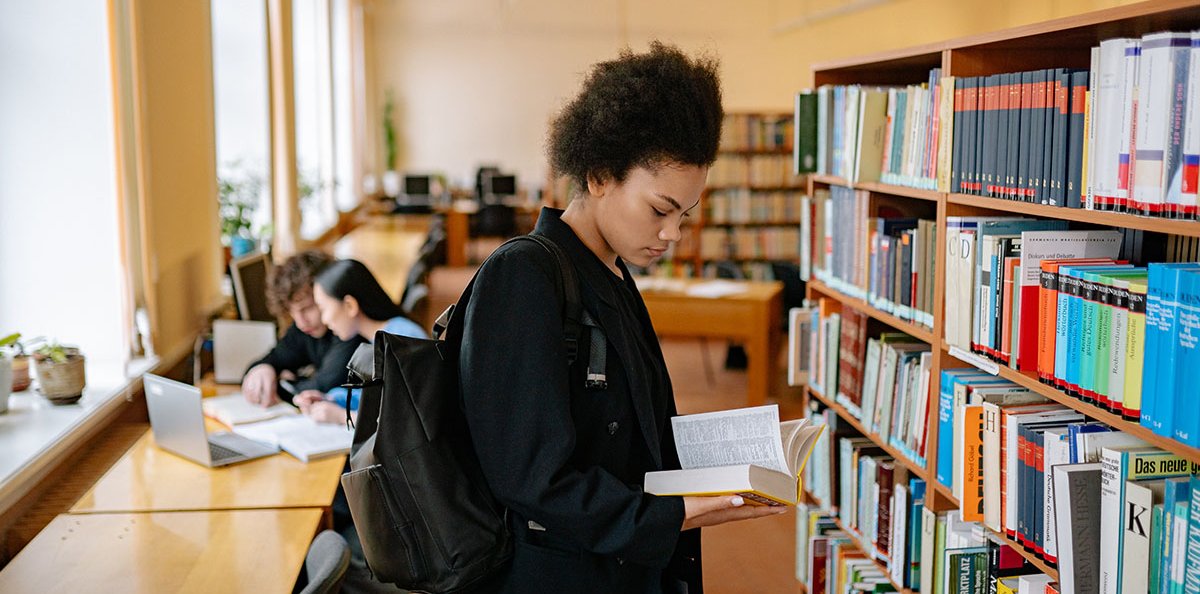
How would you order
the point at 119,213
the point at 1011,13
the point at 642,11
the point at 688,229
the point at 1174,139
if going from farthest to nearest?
the point at 642,11 → the point at 688,229 → the point at 1011,13 → the point at 119,213 → the point at 1174,139

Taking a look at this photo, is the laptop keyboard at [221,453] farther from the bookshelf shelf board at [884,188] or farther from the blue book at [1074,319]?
the blue book at [1074,319]

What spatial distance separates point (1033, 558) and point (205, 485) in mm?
1996

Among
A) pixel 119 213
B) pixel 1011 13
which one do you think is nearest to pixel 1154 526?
pixel 119 213

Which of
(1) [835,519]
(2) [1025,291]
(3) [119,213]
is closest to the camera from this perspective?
(2) [1025,291]

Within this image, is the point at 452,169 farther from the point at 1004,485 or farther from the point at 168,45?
the point at 1004,485

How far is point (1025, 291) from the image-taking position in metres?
2.09

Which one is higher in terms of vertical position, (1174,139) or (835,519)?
(1174,139)

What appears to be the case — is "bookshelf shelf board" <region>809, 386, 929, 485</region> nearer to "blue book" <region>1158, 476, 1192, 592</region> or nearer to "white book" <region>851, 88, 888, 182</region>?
"white book" <region>851, 88, 888, 182</region>

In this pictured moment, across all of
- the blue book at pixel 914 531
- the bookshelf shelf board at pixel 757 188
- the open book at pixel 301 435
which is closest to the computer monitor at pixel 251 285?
the open book at pixel 301 435

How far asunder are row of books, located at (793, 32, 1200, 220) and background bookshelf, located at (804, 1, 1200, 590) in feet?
0.11

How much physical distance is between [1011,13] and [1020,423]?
5648 mm

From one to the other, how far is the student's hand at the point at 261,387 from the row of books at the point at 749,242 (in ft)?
20.1

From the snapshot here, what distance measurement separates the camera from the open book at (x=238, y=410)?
3.32m

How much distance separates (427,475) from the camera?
62.4 inches
